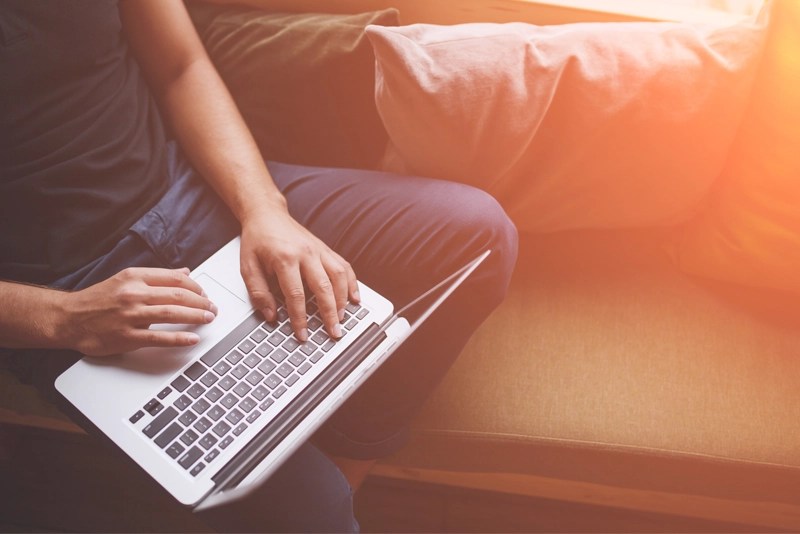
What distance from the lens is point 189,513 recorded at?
1.35m

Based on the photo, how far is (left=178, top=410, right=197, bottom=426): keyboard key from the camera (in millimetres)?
802

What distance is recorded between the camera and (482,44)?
961mm

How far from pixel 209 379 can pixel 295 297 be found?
158mm

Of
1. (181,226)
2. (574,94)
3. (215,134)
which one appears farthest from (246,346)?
(574,94)

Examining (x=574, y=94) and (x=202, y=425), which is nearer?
(x=202, y=425)

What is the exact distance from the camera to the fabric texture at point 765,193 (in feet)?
3.10

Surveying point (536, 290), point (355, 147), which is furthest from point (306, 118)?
point (536, 290)

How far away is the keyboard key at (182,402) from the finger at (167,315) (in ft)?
0.33

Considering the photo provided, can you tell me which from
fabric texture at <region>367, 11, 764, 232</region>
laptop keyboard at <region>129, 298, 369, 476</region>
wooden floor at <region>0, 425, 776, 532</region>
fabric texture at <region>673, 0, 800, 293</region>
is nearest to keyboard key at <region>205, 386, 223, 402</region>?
laptop keyboard at <region>129, 298, 369, 476</region>

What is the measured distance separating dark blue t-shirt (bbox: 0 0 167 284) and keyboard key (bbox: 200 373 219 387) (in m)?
0.30

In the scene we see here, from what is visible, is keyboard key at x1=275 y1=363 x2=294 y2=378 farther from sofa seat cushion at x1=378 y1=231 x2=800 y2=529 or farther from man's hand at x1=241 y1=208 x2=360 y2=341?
sofa seat cushion at x1=378 y1=231 x2=800 y2=529

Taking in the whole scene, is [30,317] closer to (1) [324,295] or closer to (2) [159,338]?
(2) [159,338]

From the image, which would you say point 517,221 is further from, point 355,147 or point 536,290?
point 355,147

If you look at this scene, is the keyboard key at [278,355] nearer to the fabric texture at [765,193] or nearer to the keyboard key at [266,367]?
the keyboard key at [266,367]
